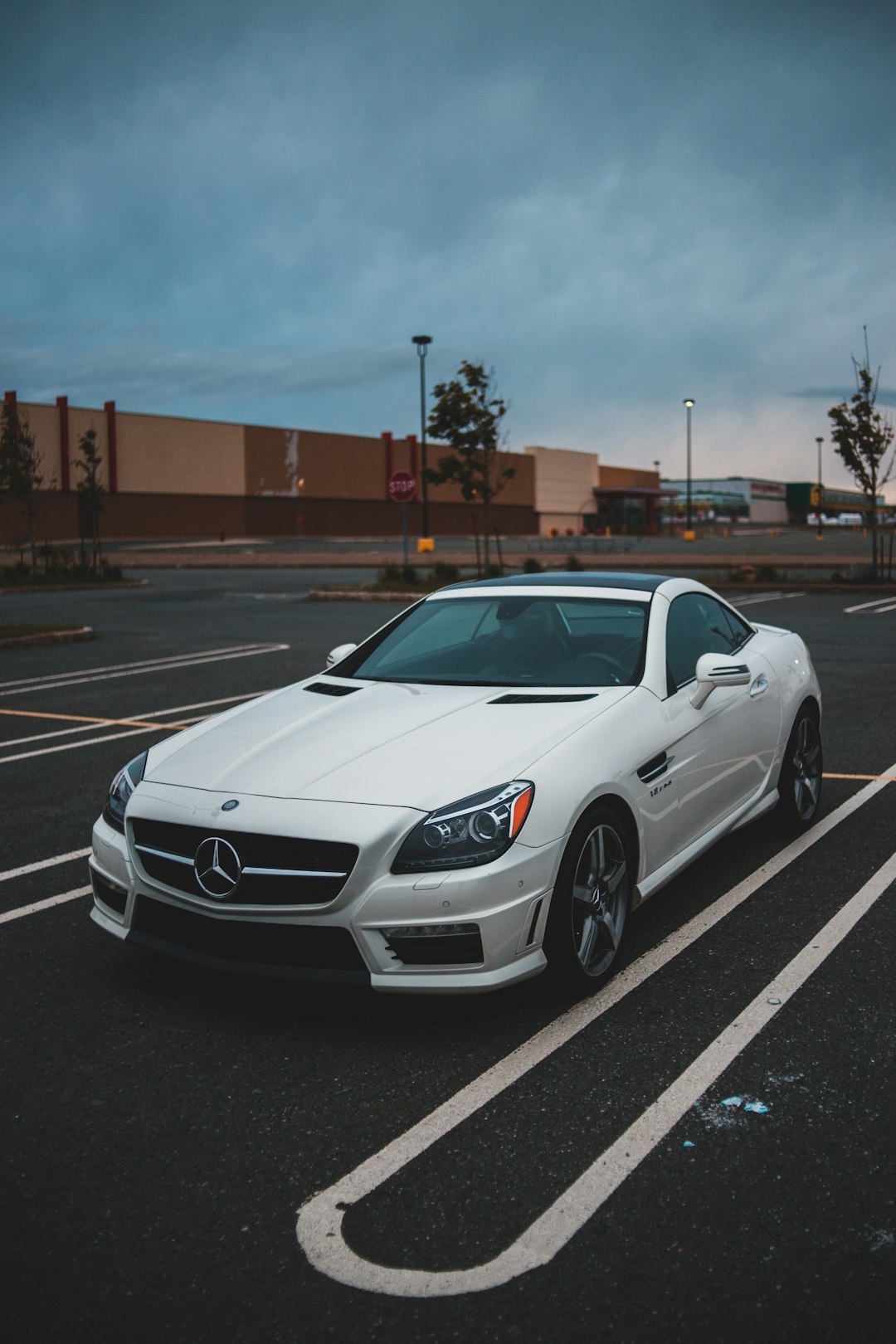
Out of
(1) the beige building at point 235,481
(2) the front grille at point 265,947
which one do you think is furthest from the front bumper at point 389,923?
(1) the beige building at point 235,481

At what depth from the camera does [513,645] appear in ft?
17.7

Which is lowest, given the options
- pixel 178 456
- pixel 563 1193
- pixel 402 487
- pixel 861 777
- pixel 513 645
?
pixel 563 1193

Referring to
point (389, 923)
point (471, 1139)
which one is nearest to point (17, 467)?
point (389, 923)

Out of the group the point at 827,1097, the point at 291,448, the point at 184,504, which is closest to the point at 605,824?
the point at 827,1097

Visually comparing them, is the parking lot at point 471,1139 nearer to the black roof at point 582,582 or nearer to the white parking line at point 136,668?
the black roof at point 582,582

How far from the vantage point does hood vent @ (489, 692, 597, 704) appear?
4668mm

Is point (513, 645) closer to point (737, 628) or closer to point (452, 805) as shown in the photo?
point (737, 628)

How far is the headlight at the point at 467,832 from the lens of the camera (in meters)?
3.69

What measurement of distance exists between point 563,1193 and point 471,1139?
1.16 feet

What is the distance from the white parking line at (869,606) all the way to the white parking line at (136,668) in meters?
10.4

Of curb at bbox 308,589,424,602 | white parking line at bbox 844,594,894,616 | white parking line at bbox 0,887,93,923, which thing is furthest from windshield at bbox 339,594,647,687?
curb at bbox 308,589,424,602

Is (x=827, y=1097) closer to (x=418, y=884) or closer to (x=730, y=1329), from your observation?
(x=730, y=1329)

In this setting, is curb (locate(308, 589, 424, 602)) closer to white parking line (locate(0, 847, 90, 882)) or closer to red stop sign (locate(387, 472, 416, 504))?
red stop sign (locate(387, 472, 416, 504))

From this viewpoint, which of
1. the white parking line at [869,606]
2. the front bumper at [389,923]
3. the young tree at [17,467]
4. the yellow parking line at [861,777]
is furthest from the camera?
the young tree at [17,467]
